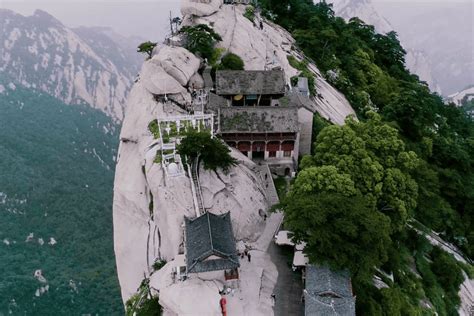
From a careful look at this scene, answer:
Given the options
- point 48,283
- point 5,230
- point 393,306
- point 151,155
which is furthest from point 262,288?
point 5,230

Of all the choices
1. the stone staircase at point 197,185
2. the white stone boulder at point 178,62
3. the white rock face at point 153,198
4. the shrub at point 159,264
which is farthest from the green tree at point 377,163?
the white stone boulder at point 178,62

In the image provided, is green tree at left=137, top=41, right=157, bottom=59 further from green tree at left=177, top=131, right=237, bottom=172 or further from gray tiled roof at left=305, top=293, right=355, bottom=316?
gray tiled roof at left=305, top=293, right=355, bottom=316

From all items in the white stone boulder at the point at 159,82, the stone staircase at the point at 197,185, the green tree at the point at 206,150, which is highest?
the white stone boulder at the point at 159,82

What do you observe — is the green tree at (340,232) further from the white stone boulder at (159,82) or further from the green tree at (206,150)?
the white stone boulder at (159,82)

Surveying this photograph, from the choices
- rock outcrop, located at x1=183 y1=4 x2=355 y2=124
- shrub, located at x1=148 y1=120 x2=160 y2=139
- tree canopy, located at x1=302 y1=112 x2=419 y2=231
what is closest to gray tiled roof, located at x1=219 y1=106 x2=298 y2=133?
tree canopy, located at x1=302 y1=112 x2=419 y2=231

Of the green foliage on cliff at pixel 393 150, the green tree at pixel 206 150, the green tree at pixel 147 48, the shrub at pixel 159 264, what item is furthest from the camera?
the green tree at pixel 147 48

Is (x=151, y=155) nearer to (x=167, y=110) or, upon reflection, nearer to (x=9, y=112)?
(x=167, y=110)
